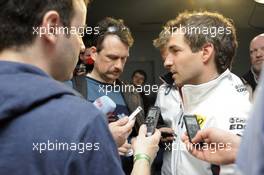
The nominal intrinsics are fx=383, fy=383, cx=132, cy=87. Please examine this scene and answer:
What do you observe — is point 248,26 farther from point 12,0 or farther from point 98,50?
point 12,0

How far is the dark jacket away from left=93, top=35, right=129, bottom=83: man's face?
1.07m

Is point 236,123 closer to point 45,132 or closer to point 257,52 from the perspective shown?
point 45,132

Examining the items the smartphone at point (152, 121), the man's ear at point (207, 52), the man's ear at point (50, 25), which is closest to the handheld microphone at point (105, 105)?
the smartphone at point (152, 121)

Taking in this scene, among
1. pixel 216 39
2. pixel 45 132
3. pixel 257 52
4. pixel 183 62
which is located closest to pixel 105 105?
pixel 183 62

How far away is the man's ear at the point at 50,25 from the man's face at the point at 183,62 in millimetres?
654

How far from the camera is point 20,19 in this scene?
27.0 inches

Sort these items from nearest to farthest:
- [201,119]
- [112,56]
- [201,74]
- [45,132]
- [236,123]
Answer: [45,132] < [236,123] < [201,119] < [201,74] < [112,56]

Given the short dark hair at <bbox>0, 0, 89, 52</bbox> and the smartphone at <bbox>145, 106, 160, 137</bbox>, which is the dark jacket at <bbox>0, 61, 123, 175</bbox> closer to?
the short dark hair at <bbox>0, 0, 89, 52</bbox>

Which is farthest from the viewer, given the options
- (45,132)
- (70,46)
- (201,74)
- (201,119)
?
(201,74)

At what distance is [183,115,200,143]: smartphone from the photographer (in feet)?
3.43

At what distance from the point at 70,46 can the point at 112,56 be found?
1.00 m

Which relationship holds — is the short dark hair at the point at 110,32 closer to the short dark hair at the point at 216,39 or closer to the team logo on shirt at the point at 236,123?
the short dark hair at the point at 216,39

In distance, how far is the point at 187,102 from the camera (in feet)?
4.16

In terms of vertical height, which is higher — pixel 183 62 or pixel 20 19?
pixel 20 19
